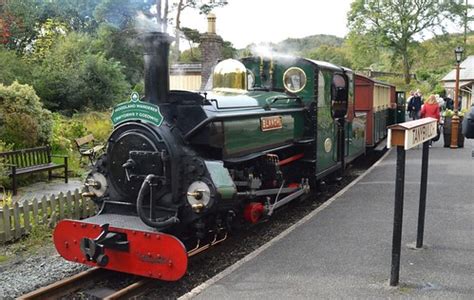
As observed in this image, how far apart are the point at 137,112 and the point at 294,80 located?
3543 millimetres

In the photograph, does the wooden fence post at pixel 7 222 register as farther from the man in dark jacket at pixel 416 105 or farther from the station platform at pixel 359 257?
the man in dark jacket at pixel 416 105

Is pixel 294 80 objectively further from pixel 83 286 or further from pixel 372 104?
pixel 372 104

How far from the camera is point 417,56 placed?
1818 inches

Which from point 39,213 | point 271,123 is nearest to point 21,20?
point 39,213

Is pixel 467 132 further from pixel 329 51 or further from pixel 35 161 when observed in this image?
pixel 329 51

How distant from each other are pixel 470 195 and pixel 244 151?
4.75 metres

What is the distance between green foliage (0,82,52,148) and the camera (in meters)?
11.0

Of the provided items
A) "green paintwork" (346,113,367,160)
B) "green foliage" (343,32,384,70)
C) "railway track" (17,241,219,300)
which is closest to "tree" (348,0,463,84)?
"green foliage" (343,32,384,70)

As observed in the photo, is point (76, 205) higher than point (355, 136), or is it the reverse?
point (355, 136)

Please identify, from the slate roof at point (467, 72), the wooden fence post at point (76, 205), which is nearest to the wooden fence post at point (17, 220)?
the wooden fence post at point (76, 205)

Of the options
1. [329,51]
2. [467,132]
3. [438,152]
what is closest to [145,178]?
[467,132]

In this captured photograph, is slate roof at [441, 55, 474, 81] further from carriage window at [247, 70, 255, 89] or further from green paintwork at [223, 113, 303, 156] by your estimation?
green paintwork at [223, 113, 303, 156]

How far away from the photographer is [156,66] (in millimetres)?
5543

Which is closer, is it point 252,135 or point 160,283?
point 160,283
